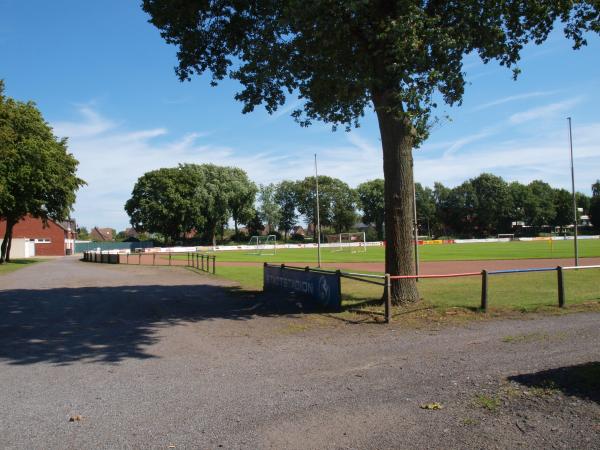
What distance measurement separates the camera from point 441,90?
11.1 metres

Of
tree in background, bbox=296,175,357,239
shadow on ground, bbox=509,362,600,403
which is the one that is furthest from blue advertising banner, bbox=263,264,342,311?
tree in background, bbox=296,175,357,239

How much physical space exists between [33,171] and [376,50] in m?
34.8

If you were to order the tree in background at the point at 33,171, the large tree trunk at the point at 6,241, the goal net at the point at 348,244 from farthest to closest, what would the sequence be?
the goal net at the point at 348,244
the large tree trunk at the point at 6,241
the tree in background at the point at 33,171

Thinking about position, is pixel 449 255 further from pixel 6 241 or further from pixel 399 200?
pixel 6 241

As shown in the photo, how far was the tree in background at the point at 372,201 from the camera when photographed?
378ft

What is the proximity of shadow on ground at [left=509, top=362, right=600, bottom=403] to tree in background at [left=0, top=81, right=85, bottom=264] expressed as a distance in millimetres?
33868

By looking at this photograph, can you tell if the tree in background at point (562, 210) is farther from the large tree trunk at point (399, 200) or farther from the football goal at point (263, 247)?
the large tree trunk at point (399, 200)

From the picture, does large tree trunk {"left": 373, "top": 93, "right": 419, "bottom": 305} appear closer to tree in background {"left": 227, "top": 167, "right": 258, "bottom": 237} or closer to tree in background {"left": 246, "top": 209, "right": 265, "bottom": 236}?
tree in background {"left": 227, "top": 167, "right": 258, "bottom": 237}

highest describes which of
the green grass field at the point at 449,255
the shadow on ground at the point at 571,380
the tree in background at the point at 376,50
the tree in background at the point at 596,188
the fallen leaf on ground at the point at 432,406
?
the tree in background at the point at 596,188

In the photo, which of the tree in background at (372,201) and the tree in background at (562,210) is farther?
the tree in background at (562,210)

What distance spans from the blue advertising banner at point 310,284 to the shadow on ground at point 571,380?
6.34 metres

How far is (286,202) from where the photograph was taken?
115 meters

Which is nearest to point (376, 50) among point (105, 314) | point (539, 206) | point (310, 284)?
point (310, 284)

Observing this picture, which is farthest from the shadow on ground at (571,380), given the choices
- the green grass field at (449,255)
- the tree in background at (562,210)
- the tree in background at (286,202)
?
the tree in background at (562,210)
